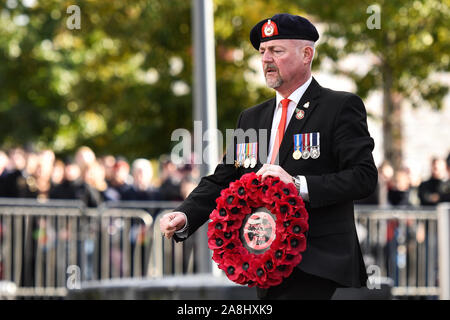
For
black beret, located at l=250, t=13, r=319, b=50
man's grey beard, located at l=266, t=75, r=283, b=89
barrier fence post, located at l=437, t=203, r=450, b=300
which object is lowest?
barrier fence post, located at l=437, t=203, r=450, b=300

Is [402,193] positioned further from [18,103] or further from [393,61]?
[18,103]

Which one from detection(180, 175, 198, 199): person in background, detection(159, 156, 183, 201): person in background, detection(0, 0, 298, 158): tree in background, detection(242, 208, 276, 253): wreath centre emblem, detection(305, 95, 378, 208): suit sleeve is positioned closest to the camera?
detection(305, 95, 378, 208): suit sleeve

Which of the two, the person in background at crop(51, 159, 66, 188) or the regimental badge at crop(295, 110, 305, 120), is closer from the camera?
the regimental badge at crop(295, 110, 305, 120)

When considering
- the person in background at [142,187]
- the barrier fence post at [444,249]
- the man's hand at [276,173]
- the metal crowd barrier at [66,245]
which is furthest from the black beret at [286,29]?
the person in background at [142,187]

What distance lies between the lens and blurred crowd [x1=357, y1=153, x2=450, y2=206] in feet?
43.9

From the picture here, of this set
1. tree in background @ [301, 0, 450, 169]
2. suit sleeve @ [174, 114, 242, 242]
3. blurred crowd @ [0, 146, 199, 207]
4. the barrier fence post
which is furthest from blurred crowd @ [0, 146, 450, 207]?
suit sleeve @ [174, 114, 242, 242]

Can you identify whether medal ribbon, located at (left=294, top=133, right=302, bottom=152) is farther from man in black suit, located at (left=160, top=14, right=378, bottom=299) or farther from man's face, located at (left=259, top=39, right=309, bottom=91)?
man's face, located at (left=259, top=39, right=309, bottom=91)

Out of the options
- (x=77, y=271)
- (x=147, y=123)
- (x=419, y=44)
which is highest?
(x=419, y=44)

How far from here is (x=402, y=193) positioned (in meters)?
14.3

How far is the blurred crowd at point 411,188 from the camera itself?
1339cm

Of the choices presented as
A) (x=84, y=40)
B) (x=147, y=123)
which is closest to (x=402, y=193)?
(x=147, y=123)

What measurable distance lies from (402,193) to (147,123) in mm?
7324

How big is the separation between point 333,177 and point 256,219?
1.38 feet

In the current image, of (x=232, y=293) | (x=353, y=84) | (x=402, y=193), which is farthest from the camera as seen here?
(x=353, y=84)
